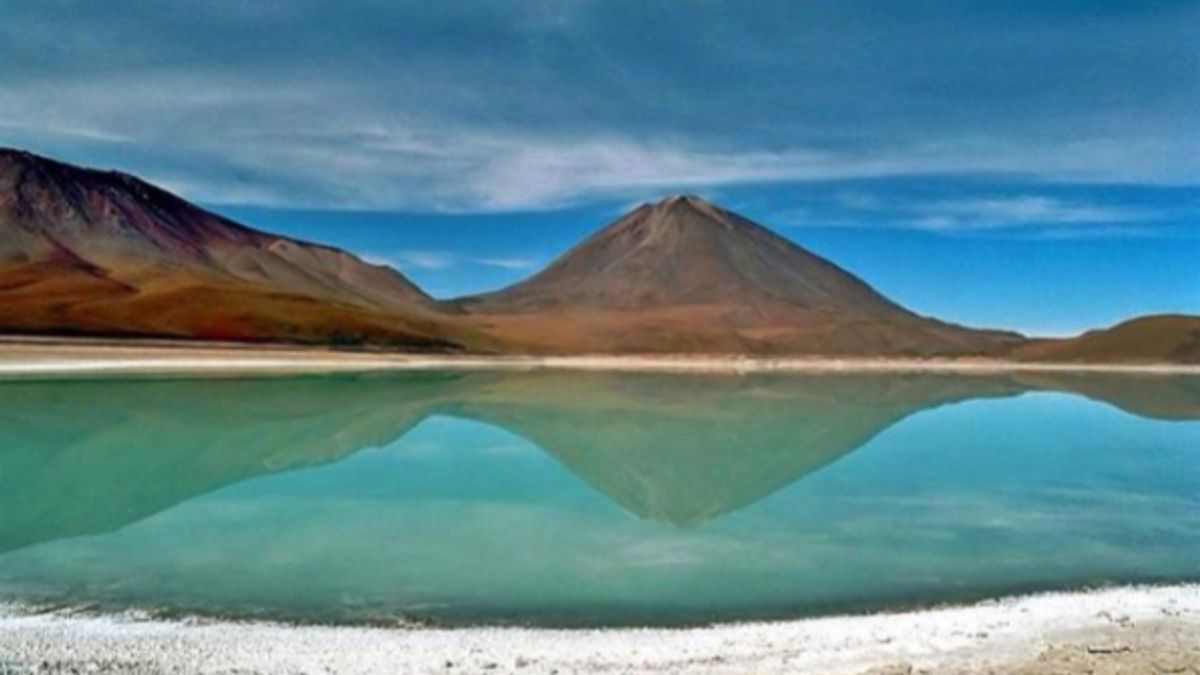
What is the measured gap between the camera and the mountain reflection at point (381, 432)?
15492mm

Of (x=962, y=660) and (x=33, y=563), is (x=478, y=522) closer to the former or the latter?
(x=33, y=563)

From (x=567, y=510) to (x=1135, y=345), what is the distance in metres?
109

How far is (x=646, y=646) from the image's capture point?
25.3 ft

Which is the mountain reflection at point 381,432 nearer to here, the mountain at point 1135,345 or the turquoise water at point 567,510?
the turquoise water at point 567,510

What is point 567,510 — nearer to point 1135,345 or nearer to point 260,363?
point 260,363

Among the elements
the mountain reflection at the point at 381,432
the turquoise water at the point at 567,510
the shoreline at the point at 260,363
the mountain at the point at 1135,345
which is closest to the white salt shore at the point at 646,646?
the turquoise water at the point at 567,510

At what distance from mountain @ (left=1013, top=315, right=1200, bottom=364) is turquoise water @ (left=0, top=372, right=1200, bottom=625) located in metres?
80.0

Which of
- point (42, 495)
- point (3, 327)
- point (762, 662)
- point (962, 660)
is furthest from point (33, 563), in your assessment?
point (3, 327)

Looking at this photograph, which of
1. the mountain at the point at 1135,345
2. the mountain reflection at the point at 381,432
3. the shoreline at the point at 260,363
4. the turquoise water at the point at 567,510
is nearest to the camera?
the turquoise water at the point at 567,510

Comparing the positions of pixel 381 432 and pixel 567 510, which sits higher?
pixel 381 432

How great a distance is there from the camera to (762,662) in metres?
7.29

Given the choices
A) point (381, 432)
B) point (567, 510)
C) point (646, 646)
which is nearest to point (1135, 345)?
point (381, 432)

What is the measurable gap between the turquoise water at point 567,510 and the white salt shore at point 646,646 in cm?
67

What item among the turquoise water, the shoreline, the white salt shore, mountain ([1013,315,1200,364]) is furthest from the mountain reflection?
mountain ([1013,315,1200,364])
